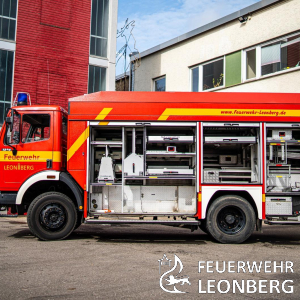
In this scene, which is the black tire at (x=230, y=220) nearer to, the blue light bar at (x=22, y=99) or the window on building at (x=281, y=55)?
the blue light bar at (x=22, y=99)

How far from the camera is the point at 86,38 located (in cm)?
1847

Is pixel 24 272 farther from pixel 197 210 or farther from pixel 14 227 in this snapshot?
pixel 14 227

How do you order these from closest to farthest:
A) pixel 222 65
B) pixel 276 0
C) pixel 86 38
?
pixel 276 0 → pixel 222 65 → pixel 86 38

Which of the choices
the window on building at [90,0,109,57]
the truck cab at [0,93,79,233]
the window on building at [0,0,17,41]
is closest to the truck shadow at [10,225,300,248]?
the truck cab at [0,93,79,233]

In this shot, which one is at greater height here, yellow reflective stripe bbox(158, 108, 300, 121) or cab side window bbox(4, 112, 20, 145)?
yellow reflective stripe bbox(158, 108, 300, 121)

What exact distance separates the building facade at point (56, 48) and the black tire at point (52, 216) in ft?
29.3

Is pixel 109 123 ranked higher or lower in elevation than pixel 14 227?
higher

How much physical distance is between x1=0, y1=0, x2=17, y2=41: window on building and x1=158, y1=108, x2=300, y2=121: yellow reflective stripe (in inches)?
433

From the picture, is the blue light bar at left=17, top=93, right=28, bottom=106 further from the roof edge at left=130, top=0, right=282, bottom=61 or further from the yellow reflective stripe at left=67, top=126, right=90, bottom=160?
the roof edge at left=130, top=0, right=282, bottom=61

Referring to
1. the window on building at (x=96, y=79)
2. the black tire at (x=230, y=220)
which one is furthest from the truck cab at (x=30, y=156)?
the window on building at (x=96, y=79)

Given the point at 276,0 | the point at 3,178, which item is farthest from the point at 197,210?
the point at 276,0

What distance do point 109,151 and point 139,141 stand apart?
73 centimetres

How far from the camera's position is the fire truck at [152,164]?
8664 mm

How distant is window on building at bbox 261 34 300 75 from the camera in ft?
46.8
